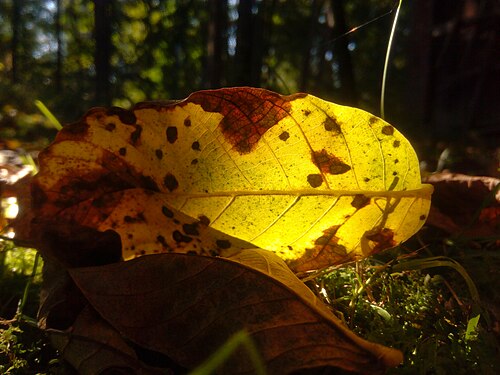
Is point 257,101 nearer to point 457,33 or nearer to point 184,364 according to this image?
point 184,364

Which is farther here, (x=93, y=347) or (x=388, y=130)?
(x=388, y=130)

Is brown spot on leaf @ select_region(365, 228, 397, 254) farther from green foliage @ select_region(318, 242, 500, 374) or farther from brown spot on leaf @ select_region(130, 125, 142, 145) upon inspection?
brown spot on leaf @ select_region(130, 125, 142, 145)

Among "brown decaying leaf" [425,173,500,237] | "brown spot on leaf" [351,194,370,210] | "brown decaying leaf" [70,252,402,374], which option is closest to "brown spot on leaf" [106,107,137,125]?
"brown decaying leaf" [70,252,402,374]

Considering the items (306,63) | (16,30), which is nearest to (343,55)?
(306,63)

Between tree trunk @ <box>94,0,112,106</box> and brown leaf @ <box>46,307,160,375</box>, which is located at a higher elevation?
tree trunk @ <box>94,0,112,106</box>

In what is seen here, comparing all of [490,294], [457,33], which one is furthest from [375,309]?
[457,33]

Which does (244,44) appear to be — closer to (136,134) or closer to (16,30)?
(136,134)

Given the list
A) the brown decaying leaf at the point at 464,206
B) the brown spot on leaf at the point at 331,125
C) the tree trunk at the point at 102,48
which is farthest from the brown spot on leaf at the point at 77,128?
the tree trunk at the point at 102,48
